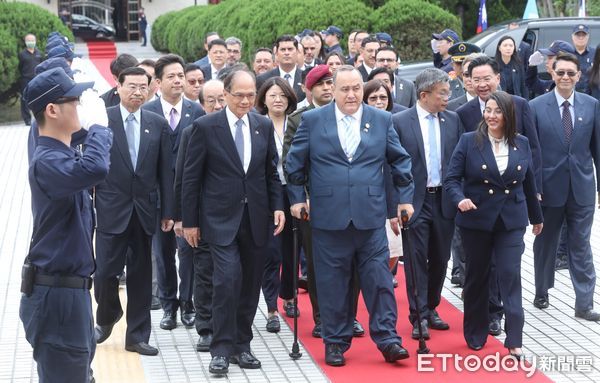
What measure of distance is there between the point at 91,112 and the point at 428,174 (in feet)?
12.6

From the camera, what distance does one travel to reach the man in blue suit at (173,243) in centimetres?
964

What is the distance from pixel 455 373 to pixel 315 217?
1500 mm

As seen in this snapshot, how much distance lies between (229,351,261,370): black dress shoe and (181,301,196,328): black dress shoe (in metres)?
1.19

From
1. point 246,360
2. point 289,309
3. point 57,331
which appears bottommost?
point 289,309

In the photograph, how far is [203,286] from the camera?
883 centimetres

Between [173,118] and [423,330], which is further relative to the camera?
[173,118]

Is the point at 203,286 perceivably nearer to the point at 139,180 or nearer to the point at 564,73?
the point at 139,180

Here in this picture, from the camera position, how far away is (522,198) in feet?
28.5

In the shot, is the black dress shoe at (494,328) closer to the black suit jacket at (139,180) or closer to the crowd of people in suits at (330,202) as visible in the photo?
the crowd of people in suits at (330,202)

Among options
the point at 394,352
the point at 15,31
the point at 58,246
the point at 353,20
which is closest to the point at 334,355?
the point at 394,352

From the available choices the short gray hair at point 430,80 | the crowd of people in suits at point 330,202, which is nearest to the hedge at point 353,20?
the crowd of people in suits at point 330,202

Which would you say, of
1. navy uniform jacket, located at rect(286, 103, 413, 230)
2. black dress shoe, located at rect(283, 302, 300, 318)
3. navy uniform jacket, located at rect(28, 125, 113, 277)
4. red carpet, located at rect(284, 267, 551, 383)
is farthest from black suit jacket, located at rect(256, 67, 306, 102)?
navy uniform jacket, located at rect(28, 125, 113, 277)

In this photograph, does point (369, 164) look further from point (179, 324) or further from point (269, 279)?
point (179, 324)

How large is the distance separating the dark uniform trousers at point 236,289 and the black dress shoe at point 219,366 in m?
0.04
